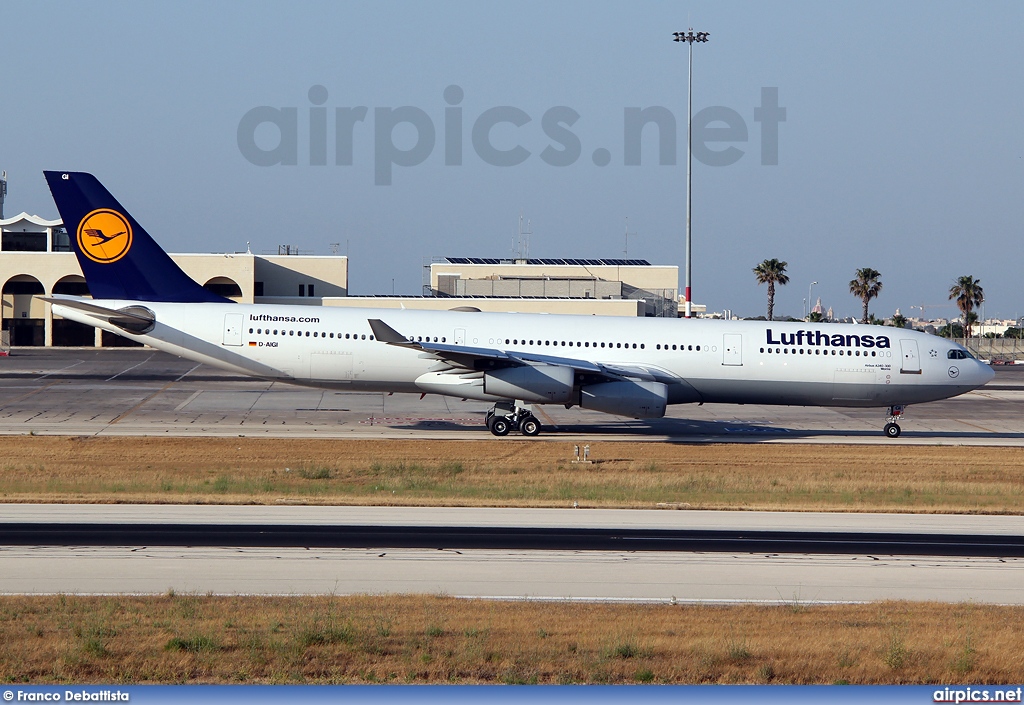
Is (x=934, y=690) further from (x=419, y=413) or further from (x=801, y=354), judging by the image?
(x=419, y=413)

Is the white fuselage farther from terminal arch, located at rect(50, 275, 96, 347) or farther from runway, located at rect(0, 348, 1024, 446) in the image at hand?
terminal arch, located at rect(50, 275, 96, 347)

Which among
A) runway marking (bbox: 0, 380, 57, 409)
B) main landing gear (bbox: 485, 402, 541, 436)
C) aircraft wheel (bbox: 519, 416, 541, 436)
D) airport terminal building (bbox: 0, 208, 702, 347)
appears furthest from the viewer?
airport terminal building (bbox: 0, 208, 702, 347)

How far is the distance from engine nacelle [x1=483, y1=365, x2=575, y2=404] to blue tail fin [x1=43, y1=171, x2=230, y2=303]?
1194cm

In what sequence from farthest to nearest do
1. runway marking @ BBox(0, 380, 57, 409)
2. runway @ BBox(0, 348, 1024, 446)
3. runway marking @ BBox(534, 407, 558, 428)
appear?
runway marking @ BBox(0, 380, 57, 409) < runway marking @ BBox(534, 407, 558, 428) < runway @ BBox(0, 348, 1024, 446)

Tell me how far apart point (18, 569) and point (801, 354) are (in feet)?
94.0

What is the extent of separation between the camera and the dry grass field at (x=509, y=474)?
2498 cm

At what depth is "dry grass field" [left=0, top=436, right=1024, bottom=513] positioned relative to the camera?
24984 mm

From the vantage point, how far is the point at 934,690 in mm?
7984

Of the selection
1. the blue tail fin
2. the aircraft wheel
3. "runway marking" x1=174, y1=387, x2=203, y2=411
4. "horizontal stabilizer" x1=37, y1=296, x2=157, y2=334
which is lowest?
the aircraft wheel

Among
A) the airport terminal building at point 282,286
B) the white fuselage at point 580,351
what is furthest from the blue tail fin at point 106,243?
the airport terminal building at point 282,286

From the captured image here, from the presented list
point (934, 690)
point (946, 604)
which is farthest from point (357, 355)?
point (934, 690)

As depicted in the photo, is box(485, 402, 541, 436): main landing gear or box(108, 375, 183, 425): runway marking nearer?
box(485, 402, 541, 436): main landing gear

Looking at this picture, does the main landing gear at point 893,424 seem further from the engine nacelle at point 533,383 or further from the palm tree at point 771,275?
the palm tree at point 771,275

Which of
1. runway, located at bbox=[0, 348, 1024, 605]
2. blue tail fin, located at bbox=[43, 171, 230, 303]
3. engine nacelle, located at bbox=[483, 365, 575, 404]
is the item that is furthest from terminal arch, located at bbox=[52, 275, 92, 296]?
engine nacelle, located at bbox=[483, 365, 575, 404]
